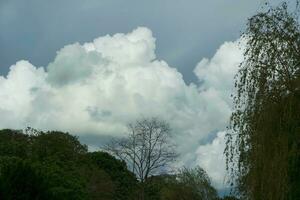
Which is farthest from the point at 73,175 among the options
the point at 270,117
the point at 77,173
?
the point at 270,117

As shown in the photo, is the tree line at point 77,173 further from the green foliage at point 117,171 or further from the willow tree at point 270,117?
the willow tree at point 270,117

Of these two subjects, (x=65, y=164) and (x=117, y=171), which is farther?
(x=117, y=171)

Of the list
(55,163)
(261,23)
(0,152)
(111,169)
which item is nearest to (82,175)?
(55,163)

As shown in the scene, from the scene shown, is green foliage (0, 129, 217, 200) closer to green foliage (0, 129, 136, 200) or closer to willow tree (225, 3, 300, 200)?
green foliage (0, 129, 136, 200)

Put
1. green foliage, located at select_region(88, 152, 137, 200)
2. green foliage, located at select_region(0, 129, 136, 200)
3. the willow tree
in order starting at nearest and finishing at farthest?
the willow tree
green foliage, located at select_region(0, 129, 136, 200)
green foliage, located at select_region(88, 152, 137, 200)

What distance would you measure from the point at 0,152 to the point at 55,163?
19.1ft

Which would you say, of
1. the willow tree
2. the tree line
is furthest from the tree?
the willow tree

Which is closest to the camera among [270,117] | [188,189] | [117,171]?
[270,117]

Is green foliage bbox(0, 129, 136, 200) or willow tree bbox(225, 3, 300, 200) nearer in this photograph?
willow tree bbox(225, 3, 300, 200)

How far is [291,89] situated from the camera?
18.5 m

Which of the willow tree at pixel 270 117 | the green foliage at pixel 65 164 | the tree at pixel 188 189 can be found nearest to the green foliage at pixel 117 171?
the green foliage at pixel 65 164

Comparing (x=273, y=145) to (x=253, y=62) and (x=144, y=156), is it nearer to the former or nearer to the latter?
(x=253, y=62)

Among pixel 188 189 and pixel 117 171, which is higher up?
pixel 117 171

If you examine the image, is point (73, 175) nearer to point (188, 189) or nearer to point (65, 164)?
point (65, 164)
